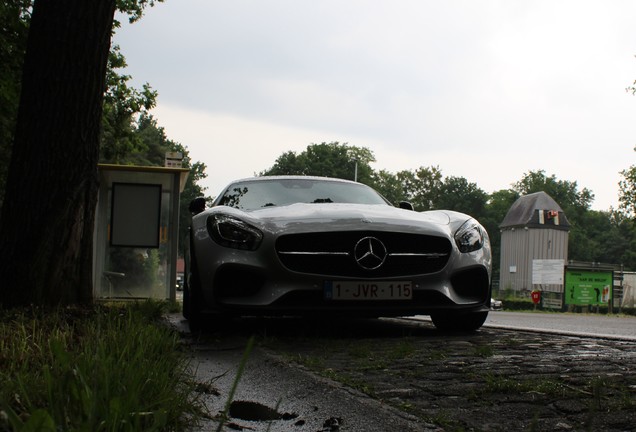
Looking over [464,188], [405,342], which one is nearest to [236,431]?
[405,342]

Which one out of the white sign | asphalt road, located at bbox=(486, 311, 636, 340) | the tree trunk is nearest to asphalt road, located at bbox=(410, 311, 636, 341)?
asphalt road, located at bbox=(486, 311, 636, 340)

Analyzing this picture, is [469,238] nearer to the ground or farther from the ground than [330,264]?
farther from the ground

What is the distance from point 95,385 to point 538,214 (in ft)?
323

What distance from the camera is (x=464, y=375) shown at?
4.01 metres

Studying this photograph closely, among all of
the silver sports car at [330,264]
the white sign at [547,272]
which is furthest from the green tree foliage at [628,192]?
the silver sports car at [330,264]

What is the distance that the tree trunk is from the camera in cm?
589

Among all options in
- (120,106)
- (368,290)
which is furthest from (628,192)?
(368,290)

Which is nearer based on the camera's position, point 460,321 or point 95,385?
point 95,385

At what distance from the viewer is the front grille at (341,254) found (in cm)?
600

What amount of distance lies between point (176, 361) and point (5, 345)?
0.94m

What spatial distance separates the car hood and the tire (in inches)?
31.9

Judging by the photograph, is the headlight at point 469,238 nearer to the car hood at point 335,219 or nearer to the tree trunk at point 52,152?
the car hood at point 335,219

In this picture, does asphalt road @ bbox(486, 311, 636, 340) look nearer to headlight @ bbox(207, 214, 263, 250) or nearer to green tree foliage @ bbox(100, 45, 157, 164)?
headlight @ bbox(207, 214, 263, 250)

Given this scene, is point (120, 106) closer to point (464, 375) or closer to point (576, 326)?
point (576, 326)
